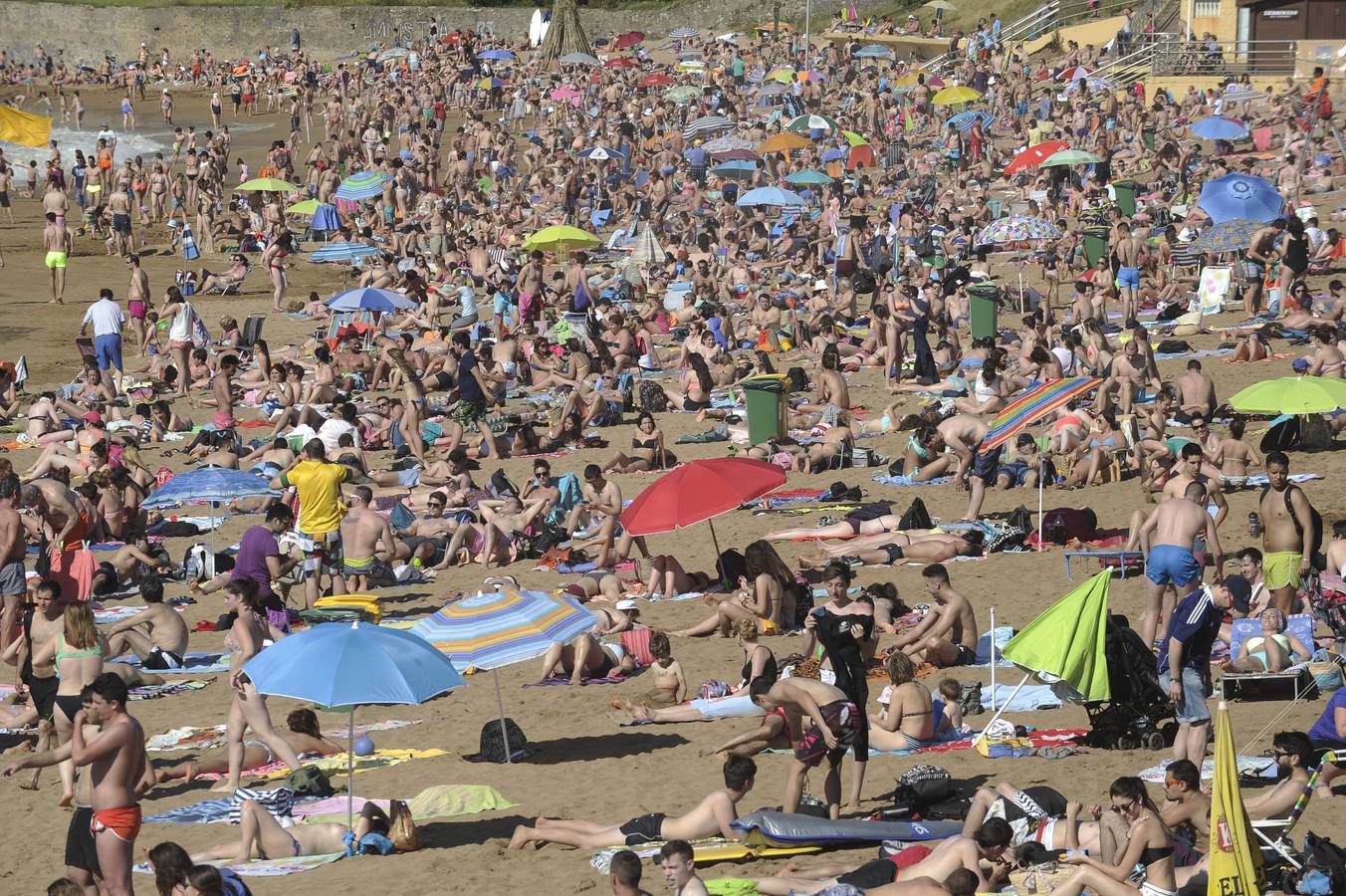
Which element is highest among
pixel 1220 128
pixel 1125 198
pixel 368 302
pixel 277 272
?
pixel 1220 128

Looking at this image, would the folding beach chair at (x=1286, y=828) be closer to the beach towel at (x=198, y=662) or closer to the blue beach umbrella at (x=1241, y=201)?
the beach towel at (x=198, y=662)

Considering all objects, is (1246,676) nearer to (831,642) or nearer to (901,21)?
(831,642)

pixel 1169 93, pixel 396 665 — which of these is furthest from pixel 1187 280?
pixel 396 665

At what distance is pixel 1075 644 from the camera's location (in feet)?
26.8

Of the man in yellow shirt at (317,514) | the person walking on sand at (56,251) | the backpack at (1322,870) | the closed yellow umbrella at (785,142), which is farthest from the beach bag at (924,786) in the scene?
the closed yellow umbrella at (785,142)

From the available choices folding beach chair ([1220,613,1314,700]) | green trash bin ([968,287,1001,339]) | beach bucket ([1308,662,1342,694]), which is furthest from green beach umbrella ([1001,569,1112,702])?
green trash bin ([968,287,1001,339])

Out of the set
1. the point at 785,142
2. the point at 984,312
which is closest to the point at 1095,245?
the point at 984,312

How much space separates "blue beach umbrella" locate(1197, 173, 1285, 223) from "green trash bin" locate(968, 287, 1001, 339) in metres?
2.54

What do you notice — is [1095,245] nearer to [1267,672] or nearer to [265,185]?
[1267,672]

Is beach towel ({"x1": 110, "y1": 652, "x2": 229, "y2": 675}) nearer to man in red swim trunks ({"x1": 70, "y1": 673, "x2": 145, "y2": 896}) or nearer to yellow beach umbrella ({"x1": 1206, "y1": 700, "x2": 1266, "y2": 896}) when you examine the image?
man in red swim trunks ({"x1": 70, "y1": 673, "x2": 145, "y2": 896})

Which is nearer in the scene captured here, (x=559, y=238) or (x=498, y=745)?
(x=498, y=745)

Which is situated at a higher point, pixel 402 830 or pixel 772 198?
pixel 772 198

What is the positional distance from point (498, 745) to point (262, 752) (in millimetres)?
1223

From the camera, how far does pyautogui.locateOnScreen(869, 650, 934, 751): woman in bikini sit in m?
8.83
